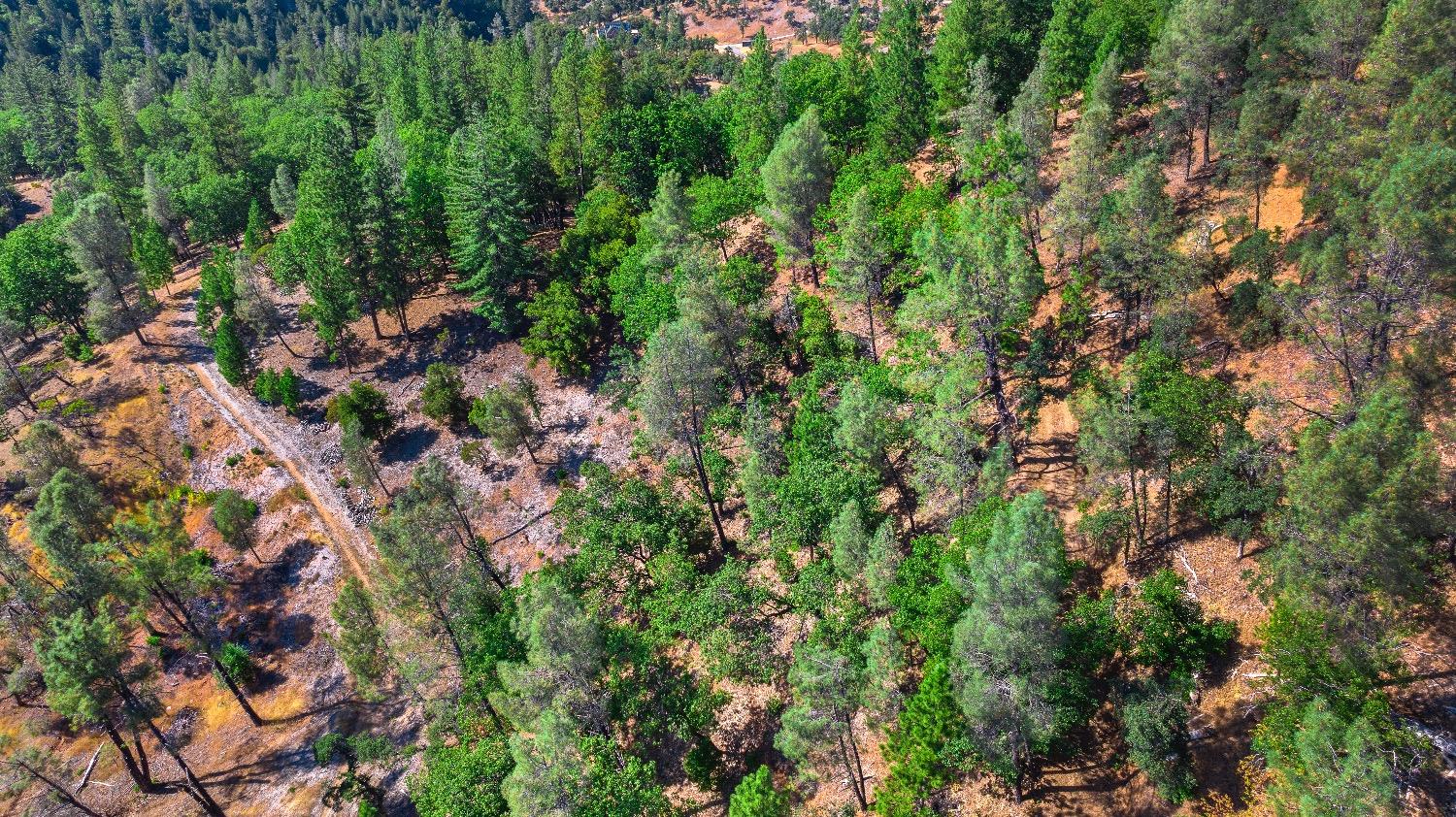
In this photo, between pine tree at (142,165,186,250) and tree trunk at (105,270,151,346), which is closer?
tree trunk at (105,270,151,346)

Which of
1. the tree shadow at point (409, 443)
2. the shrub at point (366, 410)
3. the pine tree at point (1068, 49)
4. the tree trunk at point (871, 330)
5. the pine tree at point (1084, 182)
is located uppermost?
the pine tree at point (1068, 49)

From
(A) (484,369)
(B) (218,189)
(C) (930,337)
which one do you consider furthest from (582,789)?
(B) (218,189)

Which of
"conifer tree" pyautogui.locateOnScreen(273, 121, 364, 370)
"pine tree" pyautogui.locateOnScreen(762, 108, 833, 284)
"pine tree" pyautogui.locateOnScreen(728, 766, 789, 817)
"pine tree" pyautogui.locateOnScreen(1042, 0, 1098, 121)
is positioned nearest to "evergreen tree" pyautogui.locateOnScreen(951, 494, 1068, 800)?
"pine tree" pyautogui.locateOnScreen(728, 766, 789, 817)

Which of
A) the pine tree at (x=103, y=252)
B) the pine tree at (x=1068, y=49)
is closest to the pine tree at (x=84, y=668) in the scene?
the pine tree at (x=103, y=252)

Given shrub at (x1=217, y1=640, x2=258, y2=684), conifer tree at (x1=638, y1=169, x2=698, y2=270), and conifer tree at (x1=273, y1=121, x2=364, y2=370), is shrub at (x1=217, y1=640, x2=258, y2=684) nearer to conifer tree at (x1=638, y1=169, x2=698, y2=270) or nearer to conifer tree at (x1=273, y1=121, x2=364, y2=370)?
conifer tree at (x1=273, y1=121, x2=364, y2=370)

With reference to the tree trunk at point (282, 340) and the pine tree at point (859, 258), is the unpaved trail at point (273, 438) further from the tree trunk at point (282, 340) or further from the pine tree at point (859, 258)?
the pine tree at point (859, 258)

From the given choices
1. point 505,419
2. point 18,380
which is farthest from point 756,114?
point 18,380

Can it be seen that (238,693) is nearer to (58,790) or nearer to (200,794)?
(200,794)
